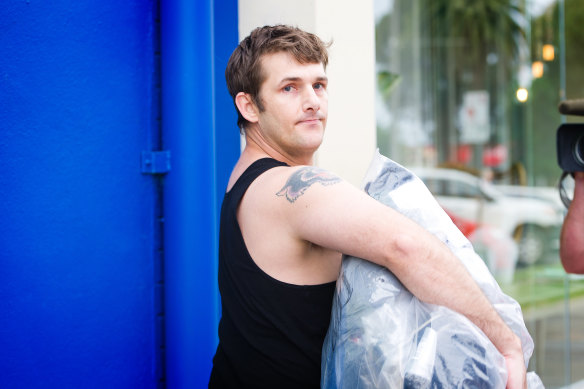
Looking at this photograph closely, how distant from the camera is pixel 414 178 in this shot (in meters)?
1.54

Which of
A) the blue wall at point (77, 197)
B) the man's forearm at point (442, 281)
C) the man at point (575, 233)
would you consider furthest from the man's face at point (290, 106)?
the man at point (575, 233)

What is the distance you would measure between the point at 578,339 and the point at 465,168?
2.63 meters

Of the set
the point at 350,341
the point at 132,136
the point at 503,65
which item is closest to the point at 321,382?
the point at 350,341

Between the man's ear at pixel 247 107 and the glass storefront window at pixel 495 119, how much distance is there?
480 centimetres

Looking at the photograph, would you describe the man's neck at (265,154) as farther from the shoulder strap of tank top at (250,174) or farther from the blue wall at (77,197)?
the blue wall at (77,197)

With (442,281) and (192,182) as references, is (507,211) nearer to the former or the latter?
(192,182)

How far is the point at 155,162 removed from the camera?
2393 millimetres

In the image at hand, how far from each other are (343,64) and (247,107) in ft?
2.65

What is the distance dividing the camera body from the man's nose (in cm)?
130

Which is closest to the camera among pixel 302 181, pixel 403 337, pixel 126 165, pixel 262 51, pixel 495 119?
pixel 403 337

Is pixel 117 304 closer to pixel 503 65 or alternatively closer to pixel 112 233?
pixel 112 233

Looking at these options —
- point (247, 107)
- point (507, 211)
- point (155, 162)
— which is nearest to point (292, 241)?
point (247, 107)

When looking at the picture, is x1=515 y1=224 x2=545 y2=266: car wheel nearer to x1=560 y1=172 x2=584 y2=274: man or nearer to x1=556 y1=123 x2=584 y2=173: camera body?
x1=560 y1=172 x2=584 y2=274: man

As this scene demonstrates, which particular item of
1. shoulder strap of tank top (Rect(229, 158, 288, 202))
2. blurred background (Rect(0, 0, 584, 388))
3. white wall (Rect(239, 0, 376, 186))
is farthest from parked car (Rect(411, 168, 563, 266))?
shoulder strap of tank top (Rect(229, 158, 288, 202))
